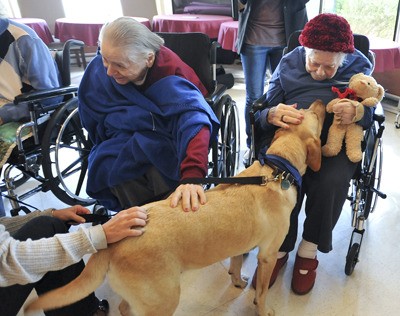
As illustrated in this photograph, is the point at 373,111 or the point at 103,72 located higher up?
the point at 103,72

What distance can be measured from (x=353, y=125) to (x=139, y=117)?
90cm

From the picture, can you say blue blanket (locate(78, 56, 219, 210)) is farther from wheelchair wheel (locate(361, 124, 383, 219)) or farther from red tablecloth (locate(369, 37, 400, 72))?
red tablecloth (locate(369, 37, 400, 72))

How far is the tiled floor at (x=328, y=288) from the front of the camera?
144 cm

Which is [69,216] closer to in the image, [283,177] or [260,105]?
[283,177]

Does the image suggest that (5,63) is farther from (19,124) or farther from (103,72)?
(103,72)

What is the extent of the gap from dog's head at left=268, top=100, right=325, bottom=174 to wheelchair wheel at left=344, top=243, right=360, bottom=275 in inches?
20.3

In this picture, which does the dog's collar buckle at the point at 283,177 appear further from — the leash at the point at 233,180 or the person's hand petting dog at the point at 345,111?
the person's hand petting dog at the point at 345,111

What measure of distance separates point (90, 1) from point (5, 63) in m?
4.38

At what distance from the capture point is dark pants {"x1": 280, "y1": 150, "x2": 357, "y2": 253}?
137cm

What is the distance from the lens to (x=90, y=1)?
5570 mm

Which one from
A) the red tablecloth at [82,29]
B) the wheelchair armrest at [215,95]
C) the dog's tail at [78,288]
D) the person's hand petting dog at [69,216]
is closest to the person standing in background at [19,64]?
the person's hand petting dog at [69,216]

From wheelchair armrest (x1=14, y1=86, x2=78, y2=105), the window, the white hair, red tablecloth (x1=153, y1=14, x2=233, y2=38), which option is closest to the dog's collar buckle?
the white hair

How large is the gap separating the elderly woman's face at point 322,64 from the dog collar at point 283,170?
0.50 meters

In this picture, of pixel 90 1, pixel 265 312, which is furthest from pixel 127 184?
pixel 90 1
